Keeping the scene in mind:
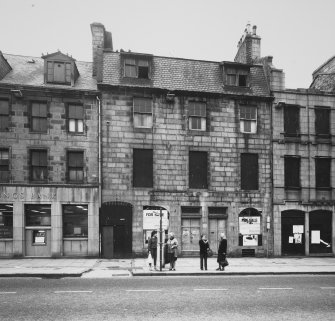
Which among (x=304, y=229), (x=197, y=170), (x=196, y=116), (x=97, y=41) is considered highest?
(x=97, y=41)

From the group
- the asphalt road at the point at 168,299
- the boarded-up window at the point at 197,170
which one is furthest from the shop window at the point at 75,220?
the asphalt road at the point at 168,299

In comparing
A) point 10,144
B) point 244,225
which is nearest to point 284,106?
point 244,225

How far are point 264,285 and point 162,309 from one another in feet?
18.1

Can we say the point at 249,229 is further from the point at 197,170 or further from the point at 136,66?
the point at 136,66

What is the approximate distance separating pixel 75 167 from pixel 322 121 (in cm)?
1767

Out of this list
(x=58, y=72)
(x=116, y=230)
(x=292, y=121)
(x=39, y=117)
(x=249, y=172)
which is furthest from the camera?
(x=292, y=121)

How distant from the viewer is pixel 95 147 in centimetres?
2266

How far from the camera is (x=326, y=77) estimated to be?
28812 mm

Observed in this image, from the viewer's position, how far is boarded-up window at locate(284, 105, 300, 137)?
25.0 meters

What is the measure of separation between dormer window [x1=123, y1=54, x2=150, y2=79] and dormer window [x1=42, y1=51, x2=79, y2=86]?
3.52 m

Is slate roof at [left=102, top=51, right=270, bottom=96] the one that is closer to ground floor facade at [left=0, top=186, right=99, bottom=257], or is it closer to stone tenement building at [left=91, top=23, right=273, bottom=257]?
stone tenement building at [left=91, top=23, right=273, bottom=257]

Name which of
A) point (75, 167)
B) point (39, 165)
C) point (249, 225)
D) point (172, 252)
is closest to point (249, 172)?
point (249, 225)

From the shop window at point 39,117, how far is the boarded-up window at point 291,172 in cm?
1647

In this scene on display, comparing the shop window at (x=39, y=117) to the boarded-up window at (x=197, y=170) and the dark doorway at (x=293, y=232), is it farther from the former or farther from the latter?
the dark doorway at (x=293, y=232)
